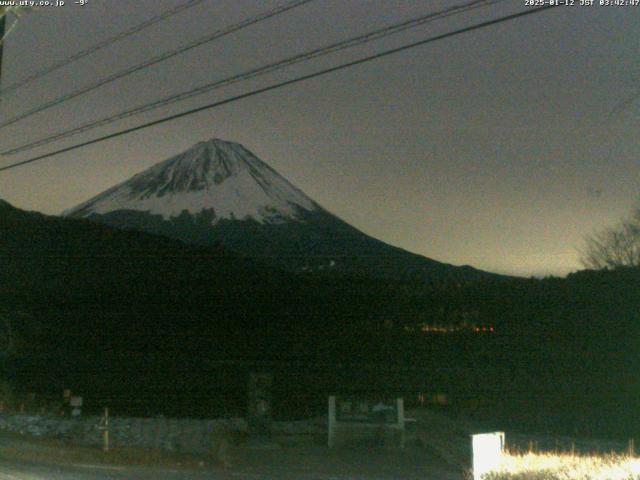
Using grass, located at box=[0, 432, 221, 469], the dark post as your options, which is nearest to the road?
grass, located at box=[0, 432, 221, 469]

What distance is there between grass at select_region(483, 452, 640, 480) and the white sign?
4.1 inches

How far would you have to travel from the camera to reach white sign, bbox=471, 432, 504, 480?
974 cm

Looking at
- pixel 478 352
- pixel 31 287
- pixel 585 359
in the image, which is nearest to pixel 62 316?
pixel 31 287

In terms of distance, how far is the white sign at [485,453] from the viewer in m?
9.74

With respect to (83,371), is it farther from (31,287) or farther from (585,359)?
(585,359)

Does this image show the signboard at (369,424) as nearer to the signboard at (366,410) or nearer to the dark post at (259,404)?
the signboard at (366,410)

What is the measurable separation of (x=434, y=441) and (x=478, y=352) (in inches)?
703

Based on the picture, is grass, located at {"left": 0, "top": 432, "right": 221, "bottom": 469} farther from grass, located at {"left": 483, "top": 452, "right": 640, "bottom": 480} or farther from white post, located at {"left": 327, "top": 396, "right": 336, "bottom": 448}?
grass, located at {"left": 483, "top": 452, "right": 640, "bottom": 480}

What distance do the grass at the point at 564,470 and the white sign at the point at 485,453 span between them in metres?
0.10

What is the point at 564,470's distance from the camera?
9.59m

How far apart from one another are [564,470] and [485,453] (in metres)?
0.97

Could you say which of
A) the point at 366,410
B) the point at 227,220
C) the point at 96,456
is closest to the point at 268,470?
the point at 96,456

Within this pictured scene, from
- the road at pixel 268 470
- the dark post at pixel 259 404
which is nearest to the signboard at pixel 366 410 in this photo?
the road at pixel 268 470

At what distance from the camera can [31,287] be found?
48.7 m
